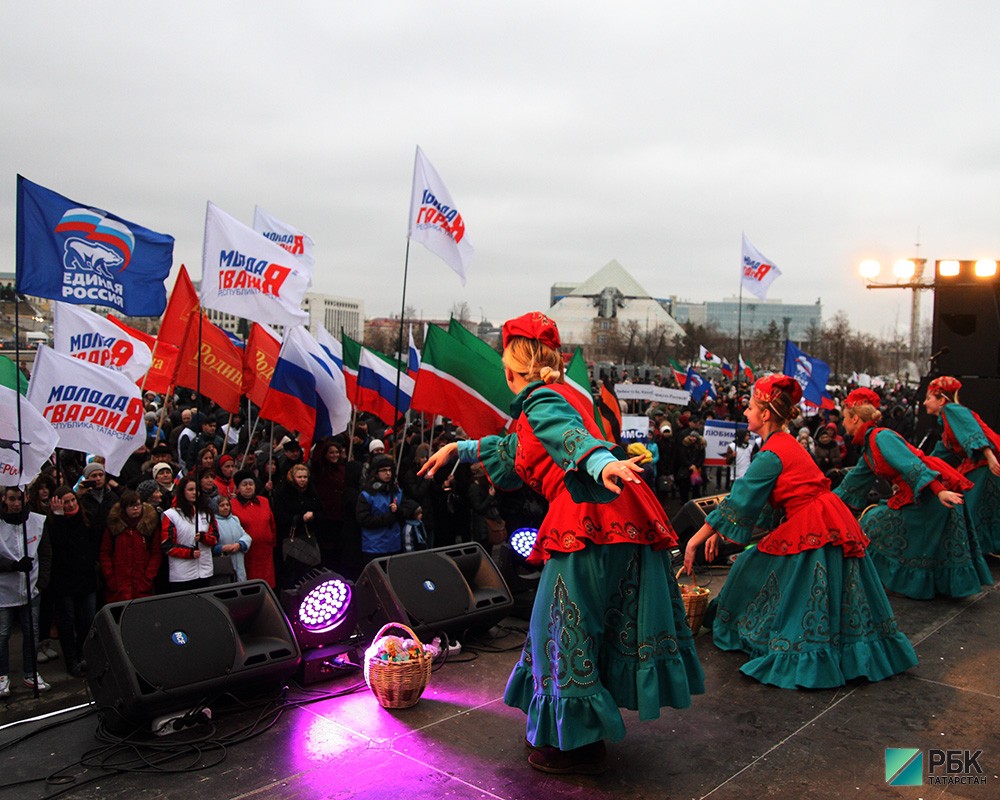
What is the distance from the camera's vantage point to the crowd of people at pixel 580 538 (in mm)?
3926

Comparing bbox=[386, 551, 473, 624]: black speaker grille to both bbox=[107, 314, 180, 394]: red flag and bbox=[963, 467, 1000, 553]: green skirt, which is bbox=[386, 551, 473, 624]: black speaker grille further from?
bbox=[107, 314, 180, 394]: red flag

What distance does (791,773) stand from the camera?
408 cm

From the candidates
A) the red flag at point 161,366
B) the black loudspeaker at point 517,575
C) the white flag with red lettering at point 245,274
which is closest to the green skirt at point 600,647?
the black loudspeaker at point 517,575

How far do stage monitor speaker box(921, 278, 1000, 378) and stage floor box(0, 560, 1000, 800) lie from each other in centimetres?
554

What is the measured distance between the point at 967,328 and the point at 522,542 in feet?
21.2

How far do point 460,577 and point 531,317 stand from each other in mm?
2641

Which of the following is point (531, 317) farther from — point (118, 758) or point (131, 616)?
point (118, 758)

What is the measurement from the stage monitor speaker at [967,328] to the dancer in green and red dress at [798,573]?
5744mm

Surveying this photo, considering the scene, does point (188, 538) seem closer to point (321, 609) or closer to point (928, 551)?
point (321, 609)

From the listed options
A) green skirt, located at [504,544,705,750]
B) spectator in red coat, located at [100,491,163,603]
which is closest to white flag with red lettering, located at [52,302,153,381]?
spectator in red coat, located at [100,491,163,603]

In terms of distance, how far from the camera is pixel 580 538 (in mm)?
3895

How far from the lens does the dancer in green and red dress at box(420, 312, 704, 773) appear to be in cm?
387

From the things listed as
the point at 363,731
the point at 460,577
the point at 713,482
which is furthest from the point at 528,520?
the point at 713,482

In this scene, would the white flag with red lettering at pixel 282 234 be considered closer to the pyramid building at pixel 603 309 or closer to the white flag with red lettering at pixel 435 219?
the white flag with red lettering at pixel 435 219
